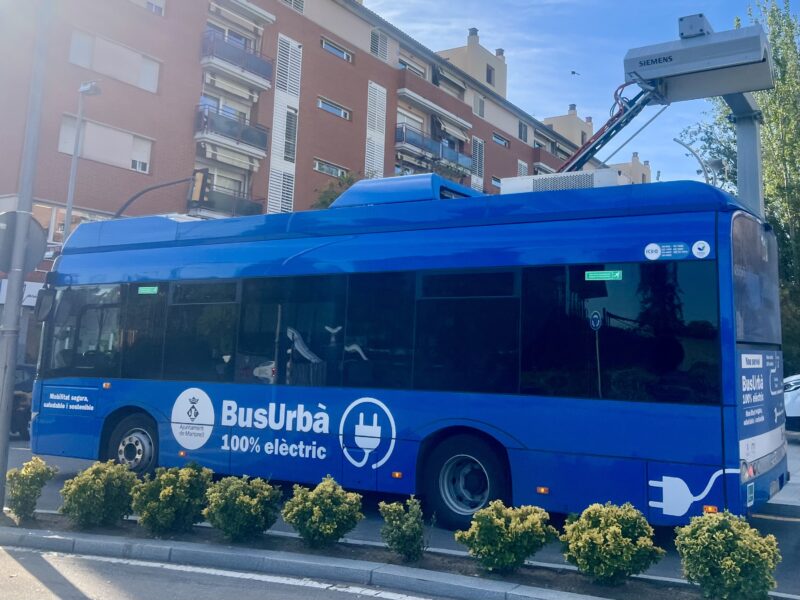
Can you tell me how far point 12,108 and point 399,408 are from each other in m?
23.3

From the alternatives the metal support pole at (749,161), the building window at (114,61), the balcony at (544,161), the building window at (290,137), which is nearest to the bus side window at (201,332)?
the metal support pole at (749,161)

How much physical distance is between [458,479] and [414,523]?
1727 mm

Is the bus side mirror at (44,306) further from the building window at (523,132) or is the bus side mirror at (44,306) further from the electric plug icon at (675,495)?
the building window at (523,132)

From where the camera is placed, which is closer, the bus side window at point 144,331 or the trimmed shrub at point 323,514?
the trimmed shrub at point 323,514

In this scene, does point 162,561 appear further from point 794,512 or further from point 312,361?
point 794,512

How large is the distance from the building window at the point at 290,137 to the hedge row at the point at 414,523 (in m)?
28.7

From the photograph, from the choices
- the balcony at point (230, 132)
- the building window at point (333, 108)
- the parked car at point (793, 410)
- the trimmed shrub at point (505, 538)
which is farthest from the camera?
the building window at point (333, 108)

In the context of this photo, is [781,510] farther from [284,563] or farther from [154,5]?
[154,5]

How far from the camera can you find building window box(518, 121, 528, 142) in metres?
54.7

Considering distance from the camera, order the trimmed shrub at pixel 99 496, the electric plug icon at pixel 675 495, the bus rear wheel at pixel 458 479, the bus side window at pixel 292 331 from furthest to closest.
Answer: the bus side window at pixel 292 331 < the bus rear wheel at pixel 458 479 < the trimmed shrub at pixel 99 496 < the electric plug icon at pixel 675 495

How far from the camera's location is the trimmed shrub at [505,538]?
558cm

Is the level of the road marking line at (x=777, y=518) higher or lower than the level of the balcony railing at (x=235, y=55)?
lower

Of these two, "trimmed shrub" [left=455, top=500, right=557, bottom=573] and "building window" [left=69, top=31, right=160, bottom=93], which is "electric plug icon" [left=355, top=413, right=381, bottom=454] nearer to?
"trimmed shrub" [left=455, top=500, right=557, bottom=573]

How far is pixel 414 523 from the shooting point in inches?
236
